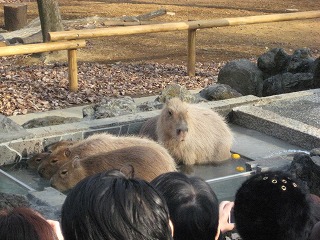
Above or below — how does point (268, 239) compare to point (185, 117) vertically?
above

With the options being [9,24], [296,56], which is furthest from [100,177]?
[9,24]

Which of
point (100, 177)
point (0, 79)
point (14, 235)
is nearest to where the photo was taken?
point (14, 235)

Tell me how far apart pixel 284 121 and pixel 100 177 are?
16.4ft

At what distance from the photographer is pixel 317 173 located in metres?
5.23

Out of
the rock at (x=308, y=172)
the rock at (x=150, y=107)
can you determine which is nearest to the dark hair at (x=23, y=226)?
the rock at (x=308, y=172)

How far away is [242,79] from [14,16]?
6.96m

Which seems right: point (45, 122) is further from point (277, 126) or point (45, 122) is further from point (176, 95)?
point (277, 126)

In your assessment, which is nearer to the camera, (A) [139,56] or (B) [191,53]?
(B) [191,53]

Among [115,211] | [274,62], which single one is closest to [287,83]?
[274,62]

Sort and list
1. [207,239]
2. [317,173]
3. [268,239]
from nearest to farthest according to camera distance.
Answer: [268,239]
[207,239]
[317,173]

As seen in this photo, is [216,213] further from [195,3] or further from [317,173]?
[195,3]

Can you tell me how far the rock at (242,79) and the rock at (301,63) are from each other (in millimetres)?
490

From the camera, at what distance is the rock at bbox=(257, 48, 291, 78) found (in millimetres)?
10242

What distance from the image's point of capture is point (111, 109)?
738 cm
